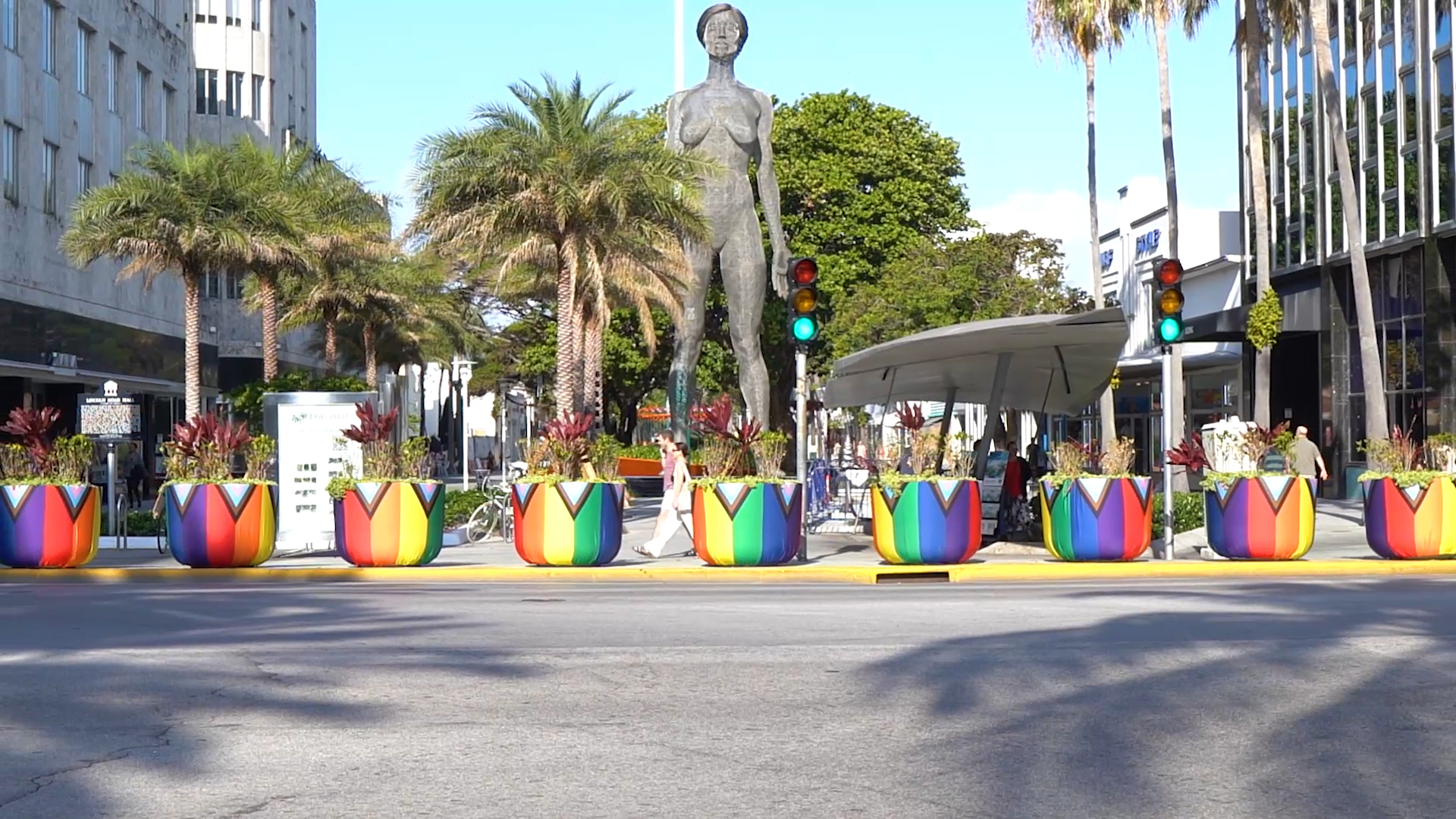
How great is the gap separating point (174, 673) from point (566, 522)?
10098mm

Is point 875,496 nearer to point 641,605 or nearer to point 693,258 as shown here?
point 641,605

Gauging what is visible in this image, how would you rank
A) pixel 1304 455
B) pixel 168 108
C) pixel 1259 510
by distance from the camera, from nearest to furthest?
pixel 1259 510
pixel 1304 455
pixel 168 108

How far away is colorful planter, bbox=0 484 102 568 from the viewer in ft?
65.4

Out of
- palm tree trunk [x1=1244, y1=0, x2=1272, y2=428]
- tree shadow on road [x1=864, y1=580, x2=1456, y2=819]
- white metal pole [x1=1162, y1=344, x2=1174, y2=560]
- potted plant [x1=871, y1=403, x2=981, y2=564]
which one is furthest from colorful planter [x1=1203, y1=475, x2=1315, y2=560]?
palm tree trunk [x1=1244, y1=0, x2=1272, y2=428]

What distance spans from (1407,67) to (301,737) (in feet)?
110

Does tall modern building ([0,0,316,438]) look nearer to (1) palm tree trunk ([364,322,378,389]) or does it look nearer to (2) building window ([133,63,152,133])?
(2) building window ([133,63,152,133])

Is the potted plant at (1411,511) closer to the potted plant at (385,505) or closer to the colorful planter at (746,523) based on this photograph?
the colorful planter at (746,523)

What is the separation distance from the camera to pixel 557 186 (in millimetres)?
28234

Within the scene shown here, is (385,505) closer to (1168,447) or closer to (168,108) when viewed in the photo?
(1168,447)

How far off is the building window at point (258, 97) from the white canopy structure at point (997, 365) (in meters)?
43.2

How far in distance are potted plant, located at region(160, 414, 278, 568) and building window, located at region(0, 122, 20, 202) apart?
2221 centimetres

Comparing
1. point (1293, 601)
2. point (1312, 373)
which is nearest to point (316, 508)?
point (1293, 601)

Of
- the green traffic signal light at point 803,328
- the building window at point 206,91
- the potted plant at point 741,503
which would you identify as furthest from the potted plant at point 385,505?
the building window at point 206,91

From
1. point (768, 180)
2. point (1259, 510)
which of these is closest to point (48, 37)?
point (768, 180)
